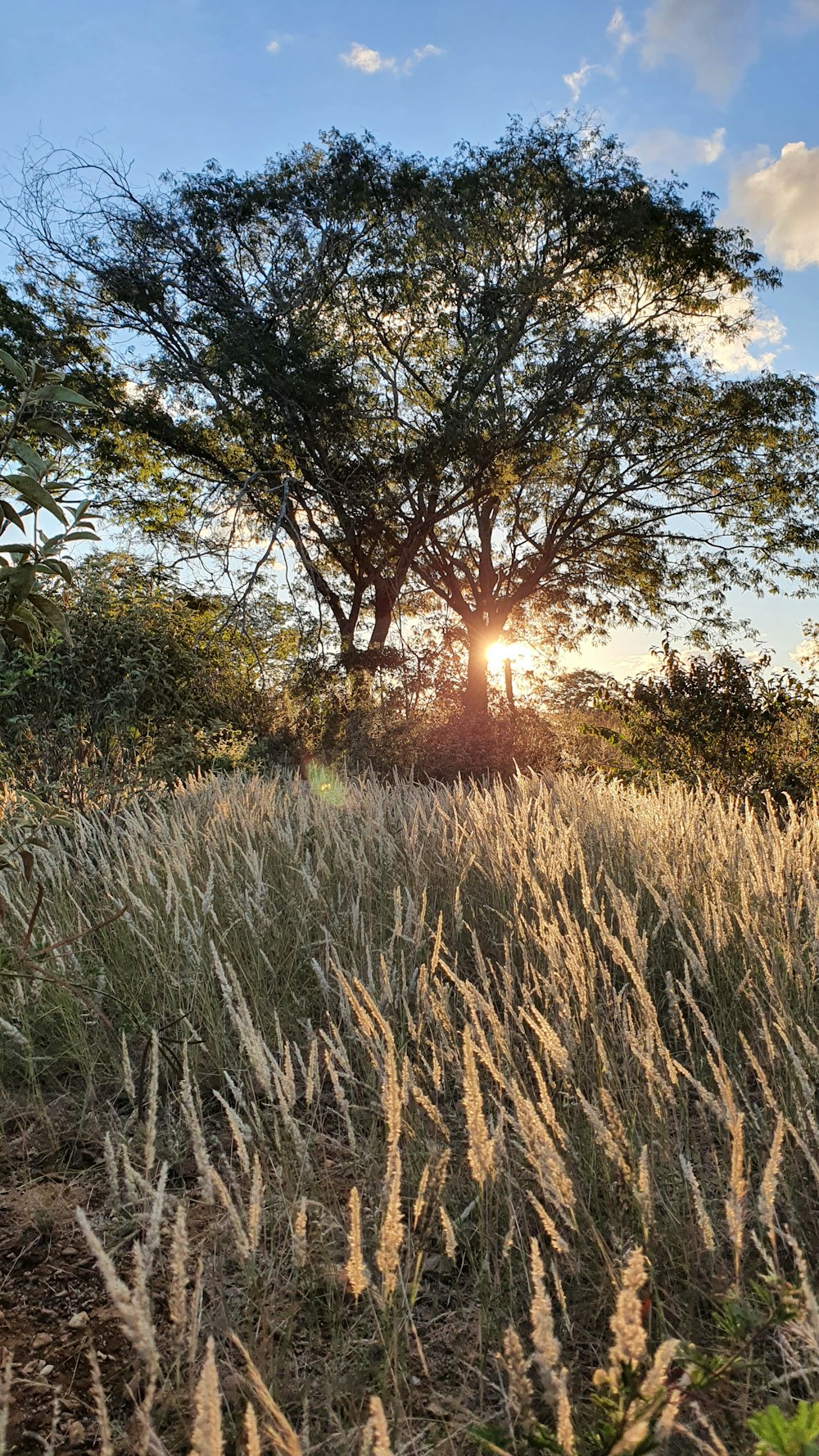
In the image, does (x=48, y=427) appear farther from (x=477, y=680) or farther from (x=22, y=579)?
(x=477, y=680)

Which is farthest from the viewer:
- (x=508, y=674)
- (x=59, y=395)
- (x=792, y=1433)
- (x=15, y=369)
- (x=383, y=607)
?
(x=508, y=674)

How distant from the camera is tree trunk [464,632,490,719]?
1465 centimetres

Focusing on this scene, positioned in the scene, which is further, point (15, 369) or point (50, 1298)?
point (50, 1298)

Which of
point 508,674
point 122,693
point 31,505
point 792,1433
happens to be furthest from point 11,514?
point 508,674

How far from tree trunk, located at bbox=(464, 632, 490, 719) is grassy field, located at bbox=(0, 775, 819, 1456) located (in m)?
10.5

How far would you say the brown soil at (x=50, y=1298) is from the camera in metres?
1.51

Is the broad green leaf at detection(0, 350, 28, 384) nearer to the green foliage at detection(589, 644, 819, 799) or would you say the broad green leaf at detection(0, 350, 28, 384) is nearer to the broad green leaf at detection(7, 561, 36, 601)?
the broad green leaf at detection(7, 561, 36, 601)

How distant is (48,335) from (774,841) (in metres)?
17.4

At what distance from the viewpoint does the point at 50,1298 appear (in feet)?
6.01

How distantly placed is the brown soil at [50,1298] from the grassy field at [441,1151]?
31 millimetres

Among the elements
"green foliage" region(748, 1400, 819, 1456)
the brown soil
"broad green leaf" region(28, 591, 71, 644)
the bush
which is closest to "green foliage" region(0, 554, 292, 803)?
the bush

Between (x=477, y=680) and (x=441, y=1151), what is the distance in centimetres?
1606

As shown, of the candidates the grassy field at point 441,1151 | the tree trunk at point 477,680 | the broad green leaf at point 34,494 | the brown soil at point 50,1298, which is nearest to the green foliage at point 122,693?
the grassy field at point 441,1151

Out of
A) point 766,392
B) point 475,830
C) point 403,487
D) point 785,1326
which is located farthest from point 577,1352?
point 766,392
